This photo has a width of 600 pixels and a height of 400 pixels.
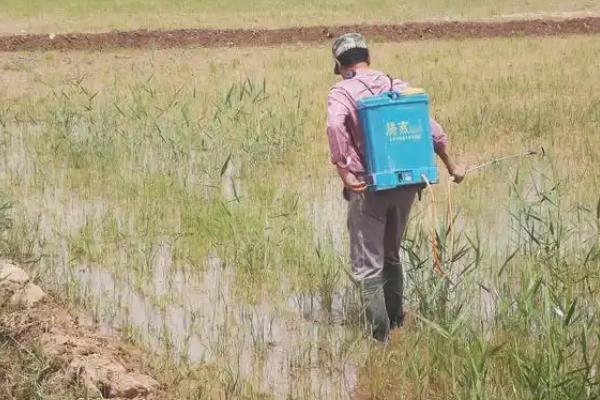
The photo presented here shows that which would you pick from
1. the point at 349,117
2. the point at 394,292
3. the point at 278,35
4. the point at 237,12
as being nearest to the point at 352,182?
the point at 349,117

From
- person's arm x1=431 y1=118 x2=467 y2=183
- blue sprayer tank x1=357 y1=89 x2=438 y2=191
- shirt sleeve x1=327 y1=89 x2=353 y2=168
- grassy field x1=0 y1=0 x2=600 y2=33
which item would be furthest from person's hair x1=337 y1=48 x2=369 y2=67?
grassy field x1=0 y1=0 x2=600 y2=33

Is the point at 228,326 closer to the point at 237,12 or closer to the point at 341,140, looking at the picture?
the point at 341,140

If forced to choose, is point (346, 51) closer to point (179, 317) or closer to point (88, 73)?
point (179, 317)

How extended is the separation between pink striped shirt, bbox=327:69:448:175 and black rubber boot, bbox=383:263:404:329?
26.4 inches

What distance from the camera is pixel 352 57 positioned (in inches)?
193

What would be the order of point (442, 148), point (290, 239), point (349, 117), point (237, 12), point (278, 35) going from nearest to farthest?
point (349, 117)
point (442, 148)
point (290, 239)
point (278, 35)
point (237, 12)

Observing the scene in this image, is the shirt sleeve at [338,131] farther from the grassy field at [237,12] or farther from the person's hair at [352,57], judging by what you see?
the grassy field at [237,12]

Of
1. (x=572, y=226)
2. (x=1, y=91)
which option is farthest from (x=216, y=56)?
(x=572, y=226)

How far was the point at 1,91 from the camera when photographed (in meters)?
13.3

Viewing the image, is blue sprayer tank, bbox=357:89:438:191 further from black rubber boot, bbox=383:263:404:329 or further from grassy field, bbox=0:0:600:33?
grassy field, bbox=0:0:600:33

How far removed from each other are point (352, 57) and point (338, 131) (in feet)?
1.36

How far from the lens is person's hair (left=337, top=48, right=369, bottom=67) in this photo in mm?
4891

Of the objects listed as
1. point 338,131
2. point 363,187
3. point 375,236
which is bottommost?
point 375,236

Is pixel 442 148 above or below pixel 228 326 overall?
above
